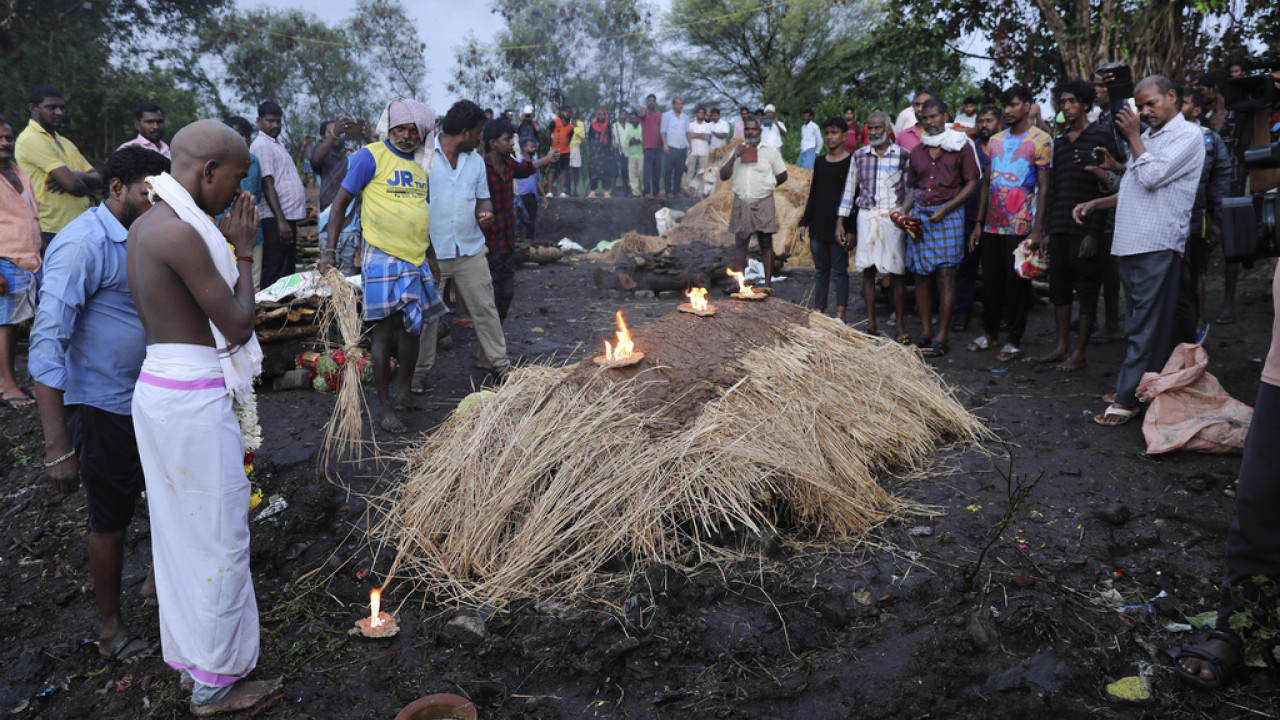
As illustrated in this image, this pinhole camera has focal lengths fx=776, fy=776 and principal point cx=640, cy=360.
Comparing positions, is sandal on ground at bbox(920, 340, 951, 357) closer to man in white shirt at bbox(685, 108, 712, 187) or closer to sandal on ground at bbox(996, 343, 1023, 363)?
sandal on ground at bbox(996, 343, 1023, 363)

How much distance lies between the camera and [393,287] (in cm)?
503

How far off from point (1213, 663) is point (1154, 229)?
2.88 m

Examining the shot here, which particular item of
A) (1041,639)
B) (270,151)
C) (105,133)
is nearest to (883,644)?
(1041,639)

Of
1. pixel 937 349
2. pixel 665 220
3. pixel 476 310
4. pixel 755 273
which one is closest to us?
pixel 476 310

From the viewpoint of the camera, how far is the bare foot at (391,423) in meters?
5.04

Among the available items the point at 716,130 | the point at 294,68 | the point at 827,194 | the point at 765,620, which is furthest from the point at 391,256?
the point at 294,68

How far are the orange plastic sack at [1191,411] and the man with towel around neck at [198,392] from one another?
4.60m

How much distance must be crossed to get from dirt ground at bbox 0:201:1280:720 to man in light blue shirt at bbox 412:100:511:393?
1759 millimetres

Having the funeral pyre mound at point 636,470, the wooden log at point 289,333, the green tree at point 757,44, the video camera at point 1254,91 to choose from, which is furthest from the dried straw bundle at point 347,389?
the green tree at point 757,44

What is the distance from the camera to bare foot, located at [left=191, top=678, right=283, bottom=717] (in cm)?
263

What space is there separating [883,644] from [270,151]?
658cm

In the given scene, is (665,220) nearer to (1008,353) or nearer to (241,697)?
(1008,353)

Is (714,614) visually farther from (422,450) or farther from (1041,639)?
(422,450)

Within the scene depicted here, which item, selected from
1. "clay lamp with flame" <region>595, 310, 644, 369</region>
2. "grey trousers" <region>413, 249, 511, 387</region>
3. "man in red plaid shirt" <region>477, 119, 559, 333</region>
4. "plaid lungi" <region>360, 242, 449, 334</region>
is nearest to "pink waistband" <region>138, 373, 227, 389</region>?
"clay lamp with flame" <region>595, 310, 644, 369</region>
